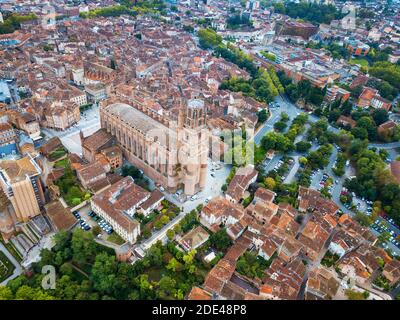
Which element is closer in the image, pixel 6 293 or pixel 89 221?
pixel 6 293

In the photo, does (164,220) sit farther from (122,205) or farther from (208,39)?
(208,39)

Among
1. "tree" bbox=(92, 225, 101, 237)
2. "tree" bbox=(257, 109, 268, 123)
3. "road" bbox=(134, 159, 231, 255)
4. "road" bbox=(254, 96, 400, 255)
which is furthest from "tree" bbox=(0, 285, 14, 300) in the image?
"tree" bbox=(257, 109, 268, 123)

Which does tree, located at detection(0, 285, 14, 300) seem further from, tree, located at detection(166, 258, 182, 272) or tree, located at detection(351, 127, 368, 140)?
tree, located at detection(351, 127, 368, 140)

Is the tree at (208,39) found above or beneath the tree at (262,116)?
above


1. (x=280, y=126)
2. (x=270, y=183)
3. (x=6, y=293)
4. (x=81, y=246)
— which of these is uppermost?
(x=270, y=183)

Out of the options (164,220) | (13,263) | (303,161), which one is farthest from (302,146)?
(13,263)

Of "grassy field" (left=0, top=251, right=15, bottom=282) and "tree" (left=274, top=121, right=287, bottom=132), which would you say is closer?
"grassy field" (left=0, top=251, right=15, bottom=282)

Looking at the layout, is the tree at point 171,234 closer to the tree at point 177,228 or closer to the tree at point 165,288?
the tree at point 177,228

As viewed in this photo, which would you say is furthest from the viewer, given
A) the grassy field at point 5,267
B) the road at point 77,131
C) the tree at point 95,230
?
the road at point 77,131

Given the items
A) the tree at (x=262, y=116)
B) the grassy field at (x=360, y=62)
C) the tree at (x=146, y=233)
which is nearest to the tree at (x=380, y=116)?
the tree at (x=262, y=116)
